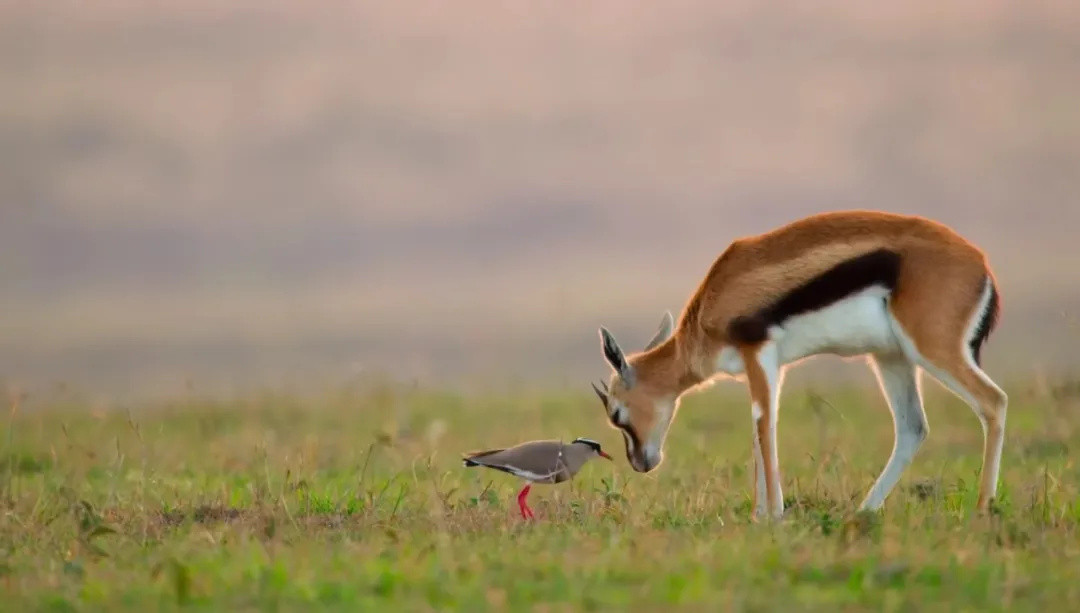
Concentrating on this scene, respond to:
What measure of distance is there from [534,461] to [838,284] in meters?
2.39

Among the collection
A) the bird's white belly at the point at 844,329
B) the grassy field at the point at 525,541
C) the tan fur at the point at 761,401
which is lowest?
the grassy field at the point at 525,541

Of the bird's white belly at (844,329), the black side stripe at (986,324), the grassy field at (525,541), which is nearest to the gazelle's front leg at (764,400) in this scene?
the bird's white belly at (844,329)

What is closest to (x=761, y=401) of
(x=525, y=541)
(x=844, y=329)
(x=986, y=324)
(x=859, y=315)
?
(x=844, y=329)

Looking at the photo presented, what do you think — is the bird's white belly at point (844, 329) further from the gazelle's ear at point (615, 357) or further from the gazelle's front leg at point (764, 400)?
the gazelle's ear at point (615, 357)

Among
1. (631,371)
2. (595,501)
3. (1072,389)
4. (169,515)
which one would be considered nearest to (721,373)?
(631,371)

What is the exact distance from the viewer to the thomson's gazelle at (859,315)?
28.2 ft

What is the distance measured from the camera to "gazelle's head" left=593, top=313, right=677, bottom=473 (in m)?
10.1

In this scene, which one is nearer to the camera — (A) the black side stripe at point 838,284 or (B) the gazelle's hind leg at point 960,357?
(B) the gazelle's hind leg at point 960,357

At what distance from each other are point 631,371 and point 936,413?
9.46 metres

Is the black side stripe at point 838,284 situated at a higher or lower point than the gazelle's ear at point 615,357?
higher

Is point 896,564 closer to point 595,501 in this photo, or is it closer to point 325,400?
point 595,501

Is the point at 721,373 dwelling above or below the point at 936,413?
above

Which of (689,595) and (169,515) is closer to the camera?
(689,595)

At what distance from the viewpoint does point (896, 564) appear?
21.5 ft
